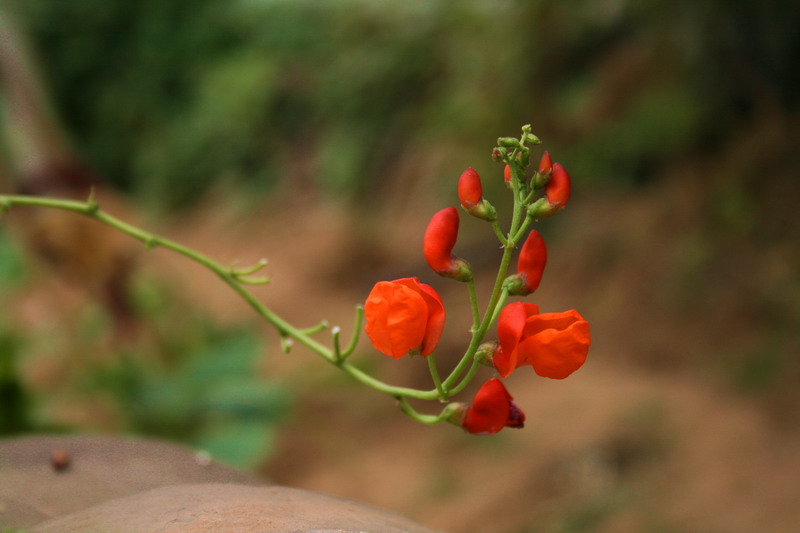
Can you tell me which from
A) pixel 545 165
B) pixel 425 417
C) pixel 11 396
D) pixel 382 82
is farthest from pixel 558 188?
pixel 382 82

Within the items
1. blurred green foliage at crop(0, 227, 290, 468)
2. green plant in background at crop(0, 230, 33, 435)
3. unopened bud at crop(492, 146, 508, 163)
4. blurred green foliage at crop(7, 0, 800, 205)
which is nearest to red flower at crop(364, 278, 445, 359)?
unopened bud at crop(492, 146, 508, 163)

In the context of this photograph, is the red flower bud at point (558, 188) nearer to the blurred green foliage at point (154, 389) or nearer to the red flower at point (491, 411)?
the red flower at point (491, 411)

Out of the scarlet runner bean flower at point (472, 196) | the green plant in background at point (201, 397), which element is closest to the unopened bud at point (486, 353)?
the scarlet runner bean flower at point (472, 196)

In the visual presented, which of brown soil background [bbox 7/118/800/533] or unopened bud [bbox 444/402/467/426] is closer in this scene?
unopened bud [bbox 444/402/467/426]

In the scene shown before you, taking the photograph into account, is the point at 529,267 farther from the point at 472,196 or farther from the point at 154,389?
the point at 154,389

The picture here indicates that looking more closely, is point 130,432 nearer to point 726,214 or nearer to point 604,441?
point 604,441

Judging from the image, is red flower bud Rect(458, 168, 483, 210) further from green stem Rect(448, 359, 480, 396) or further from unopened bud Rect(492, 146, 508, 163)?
green stem Rect(448, 359, 480, 396)
